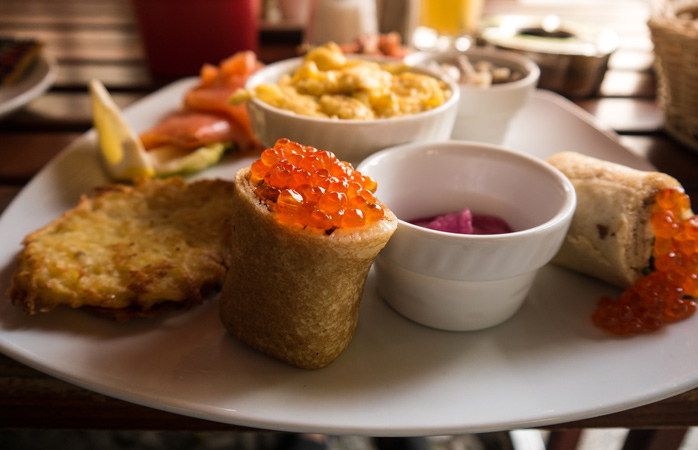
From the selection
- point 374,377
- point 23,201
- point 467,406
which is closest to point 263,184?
point 374,377

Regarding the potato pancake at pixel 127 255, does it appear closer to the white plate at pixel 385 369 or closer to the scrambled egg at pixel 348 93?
the white plate at pixel 385 369

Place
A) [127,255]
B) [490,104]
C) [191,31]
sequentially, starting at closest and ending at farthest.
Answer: [127,255] → [490,104] → [191,31]

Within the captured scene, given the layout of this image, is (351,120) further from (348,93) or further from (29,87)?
(29,87)

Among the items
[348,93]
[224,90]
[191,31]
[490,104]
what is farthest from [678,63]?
[191,31]

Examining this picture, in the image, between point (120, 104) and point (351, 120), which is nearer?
point (351, 120)

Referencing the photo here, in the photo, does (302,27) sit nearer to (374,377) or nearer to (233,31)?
(233,31)

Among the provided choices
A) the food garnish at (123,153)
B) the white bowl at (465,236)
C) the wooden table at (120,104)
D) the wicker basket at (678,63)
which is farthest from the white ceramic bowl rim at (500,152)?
the wicker basket at (678,63)
